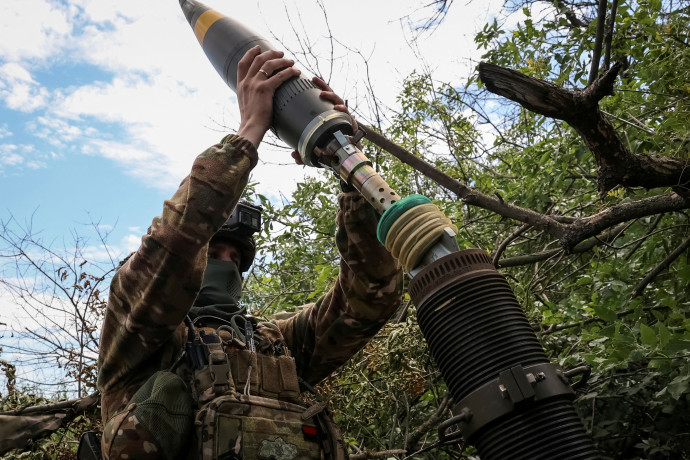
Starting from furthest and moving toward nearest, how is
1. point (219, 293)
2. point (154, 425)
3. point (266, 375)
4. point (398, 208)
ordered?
point (219, 293) < point (266, 375) < point (154, 425) < point (398, 208)

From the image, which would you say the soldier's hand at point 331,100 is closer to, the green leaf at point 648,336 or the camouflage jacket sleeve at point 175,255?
the camouflage jacket sleeve at point 175,255

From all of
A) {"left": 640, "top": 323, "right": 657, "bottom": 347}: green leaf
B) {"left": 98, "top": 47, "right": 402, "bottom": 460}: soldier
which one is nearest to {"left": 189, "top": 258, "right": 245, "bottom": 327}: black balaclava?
{"left": 98, "top": 47, "right": 402, "bottom": 460}: soldier

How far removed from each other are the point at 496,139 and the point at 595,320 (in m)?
2.57

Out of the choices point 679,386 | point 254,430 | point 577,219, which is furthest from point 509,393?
point 679,386

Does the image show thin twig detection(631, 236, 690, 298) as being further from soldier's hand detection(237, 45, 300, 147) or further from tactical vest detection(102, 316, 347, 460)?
soldier's hand detection(237, 45, 300, 147)

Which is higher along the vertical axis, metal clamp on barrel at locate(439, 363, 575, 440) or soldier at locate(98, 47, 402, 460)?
soldier at locate(98, 47, 402, 460)

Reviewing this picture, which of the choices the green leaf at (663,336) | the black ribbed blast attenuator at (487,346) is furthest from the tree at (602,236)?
the black ribbed blast attenuator at (487,346)

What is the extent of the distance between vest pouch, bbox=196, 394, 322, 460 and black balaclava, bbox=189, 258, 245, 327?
0.48m

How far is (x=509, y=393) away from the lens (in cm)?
129

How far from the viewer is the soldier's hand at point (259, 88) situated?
81.9 inches

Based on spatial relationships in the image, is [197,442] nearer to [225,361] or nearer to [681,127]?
[225,361]

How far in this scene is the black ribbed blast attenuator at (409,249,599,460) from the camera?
1.29m

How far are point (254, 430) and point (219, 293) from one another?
0.72 m

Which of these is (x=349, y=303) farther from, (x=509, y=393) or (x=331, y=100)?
(x=509, y=393)
